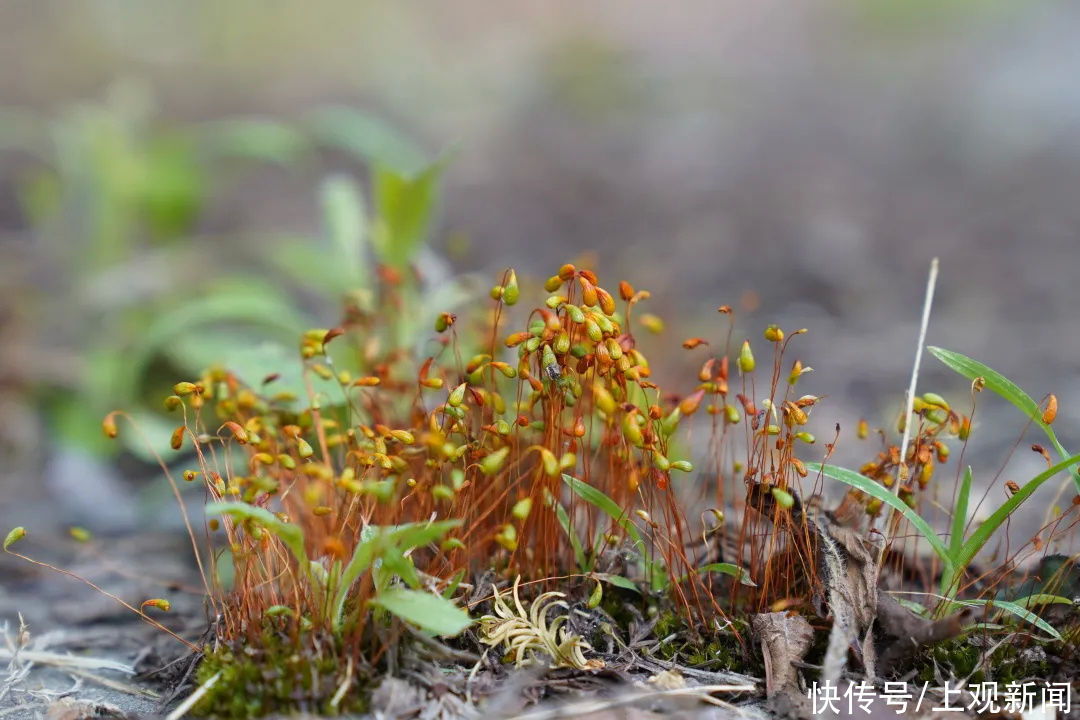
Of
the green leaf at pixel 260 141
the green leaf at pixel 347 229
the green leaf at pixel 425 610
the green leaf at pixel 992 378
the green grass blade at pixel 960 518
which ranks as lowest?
the green leaf at pixel 425 610

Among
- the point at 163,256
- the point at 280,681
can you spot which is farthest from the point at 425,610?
the point at 163,256

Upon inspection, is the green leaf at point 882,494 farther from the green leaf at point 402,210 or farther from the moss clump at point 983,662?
the green leaf at point 402,210

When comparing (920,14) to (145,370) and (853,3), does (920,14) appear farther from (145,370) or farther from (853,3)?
(145,370)

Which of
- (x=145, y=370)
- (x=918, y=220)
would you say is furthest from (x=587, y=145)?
(x=145, y=370)

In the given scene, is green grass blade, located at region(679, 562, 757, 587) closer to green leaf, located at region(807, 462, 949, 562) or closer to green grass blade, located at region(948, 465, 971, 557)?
green leaf, located at region(807, 462, 949, 562)

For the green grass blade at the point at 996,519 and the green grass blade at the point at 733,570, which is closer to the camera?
the green grass blade at the point at 996,519

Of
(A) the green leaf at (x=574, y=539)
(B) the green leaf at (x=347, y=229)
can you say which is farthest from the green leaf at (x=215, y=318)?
(A) the green leaf at (x=574, y=539)

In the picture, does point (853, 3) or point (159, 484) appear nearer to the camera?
point (159, 484)
